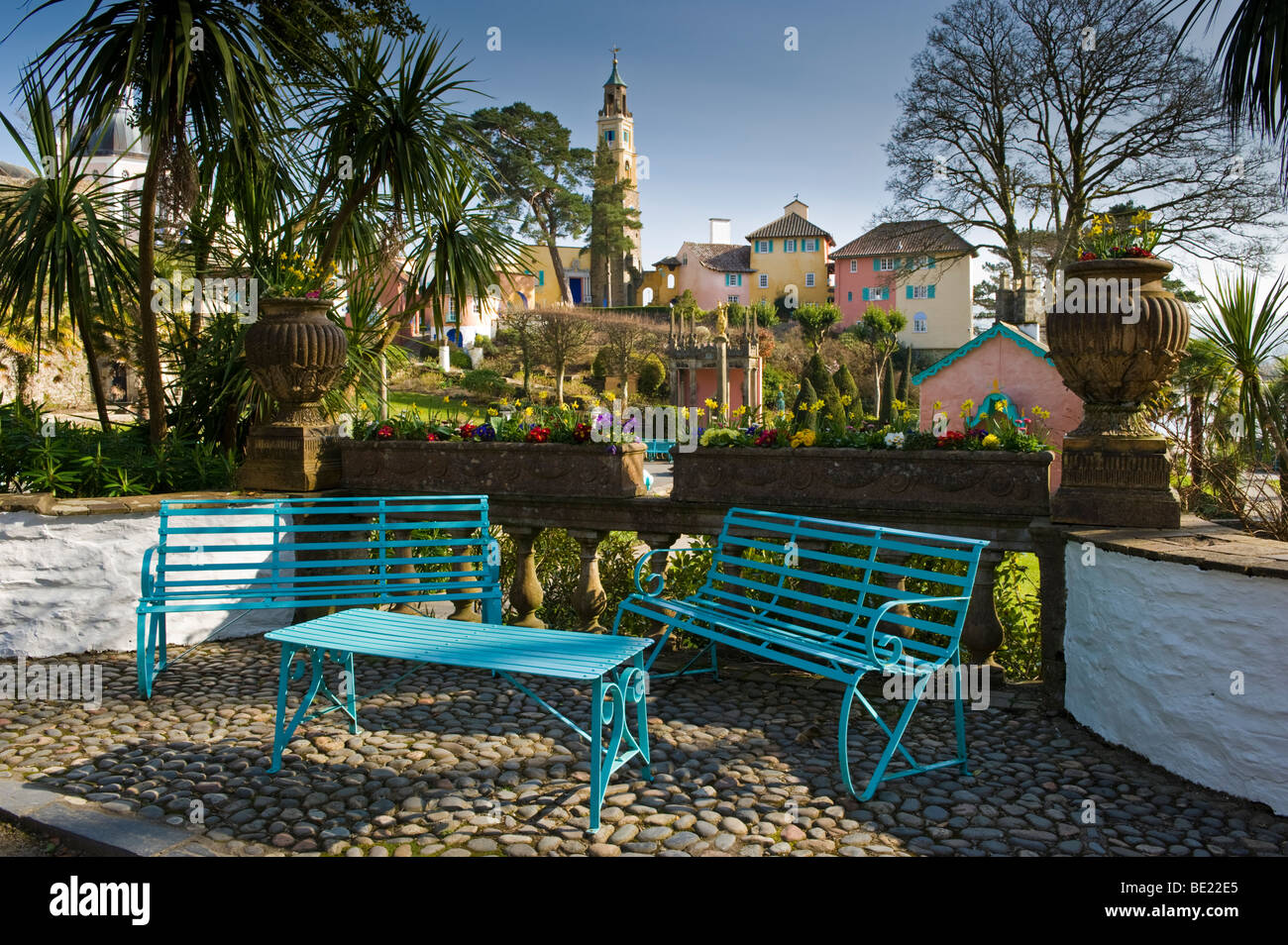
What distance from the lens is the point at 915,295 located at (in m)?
55.4

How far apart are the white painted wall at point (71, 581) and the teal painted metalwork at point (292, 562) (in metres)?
0.19

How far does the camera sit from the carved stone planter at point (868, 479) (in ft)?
14.9

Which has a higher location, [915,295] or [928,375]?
[915,295]

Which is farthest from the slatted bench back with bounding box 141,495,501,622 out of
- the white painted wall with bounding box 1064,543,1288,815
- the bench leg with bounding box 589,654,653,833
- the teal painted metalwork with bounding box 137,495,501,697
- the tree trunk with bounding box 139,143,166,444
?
the white painted wall with bounding box 1064,543,1288,815

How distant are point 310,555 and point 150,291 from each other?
2.28 m

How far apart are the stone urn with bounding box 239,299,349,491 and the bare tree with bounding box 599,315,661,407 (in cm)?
3504

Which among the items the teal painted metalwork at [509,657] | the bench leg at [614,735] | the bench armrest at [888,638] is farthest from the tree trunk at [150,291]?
the bench armrest at [888,638]

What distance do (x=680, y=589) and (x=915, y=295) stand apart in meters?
52.5

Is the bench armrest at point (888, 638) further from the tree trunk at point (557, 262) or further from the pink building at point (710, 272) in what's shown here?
the pink building at point (710, 272)

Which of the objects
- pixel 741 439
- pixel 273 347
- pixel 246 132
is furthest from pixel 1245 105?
pixel 246 132

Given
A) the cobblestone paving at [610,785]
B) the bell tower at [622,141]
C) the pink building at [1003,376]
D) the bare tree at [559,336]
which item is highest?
the bell tower at [622,141]

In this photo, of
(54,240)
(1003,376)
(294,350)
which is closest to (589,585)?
(294,350)

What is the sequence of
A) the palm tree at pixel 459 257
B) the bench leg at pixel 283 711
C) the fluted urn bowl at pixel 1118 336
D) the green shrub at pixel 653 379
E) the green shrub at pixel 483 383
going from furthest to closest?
the green shrub at pixel 653 379 < the green shrub at pixel 483 383 < the palm tree at pixel 459 257 < the fluted urn bowl at pixel 1118 336 < the bench leg at pixel 283 711
